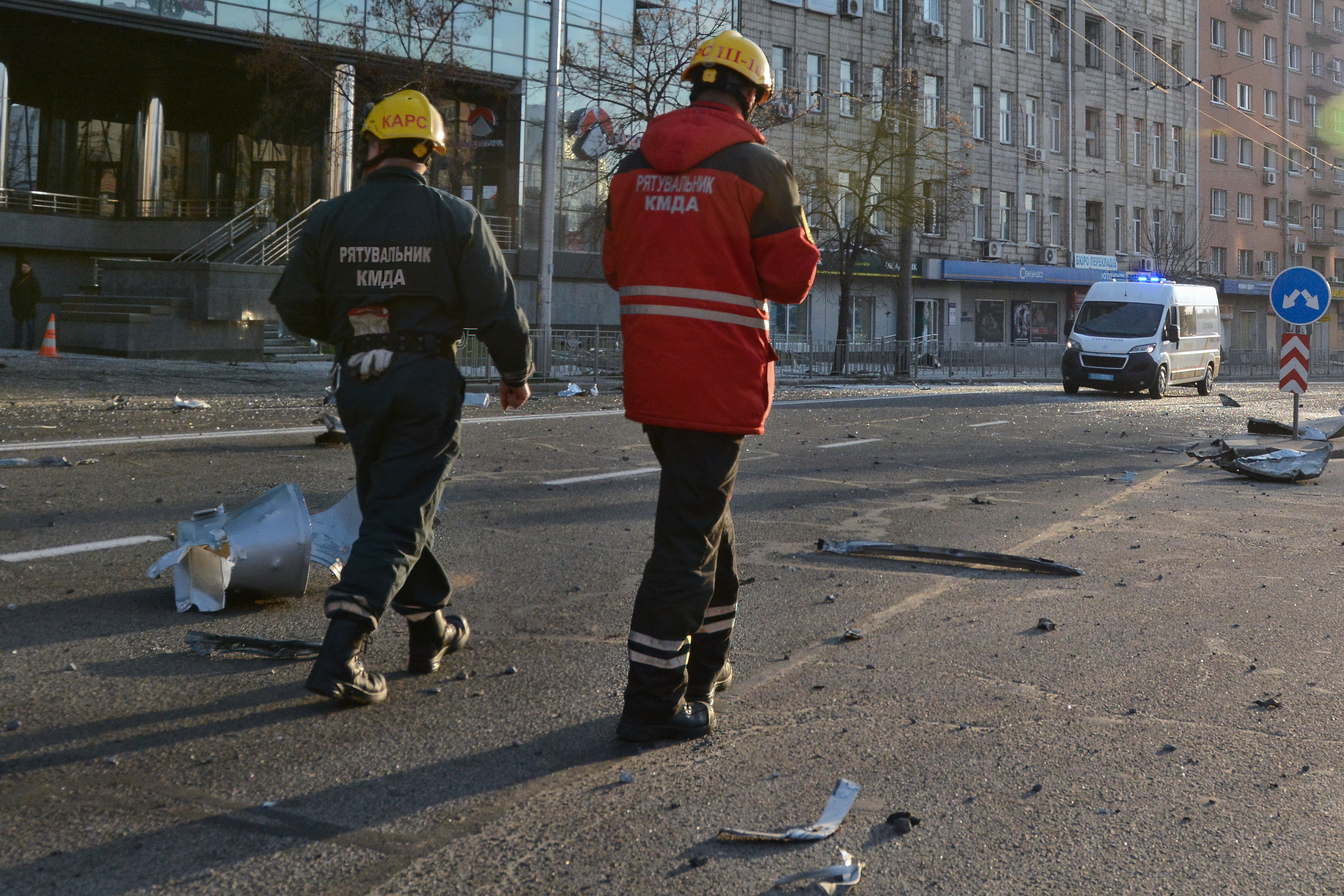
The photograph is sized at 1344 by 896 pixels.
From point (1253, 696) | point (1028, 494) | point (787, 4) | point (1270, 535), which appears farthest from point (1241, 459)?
point (787, 4)

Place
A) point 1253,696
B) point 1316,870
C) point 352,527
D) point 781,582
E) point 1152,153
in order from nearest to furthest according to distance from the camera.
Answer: point 1316,870 < point 1253,696 < point 352,527 < point 781,582 < point 1152,153

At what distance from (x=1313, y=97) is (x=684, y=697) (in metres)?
73.2

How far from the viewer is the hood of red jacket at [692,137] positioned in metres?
3.72

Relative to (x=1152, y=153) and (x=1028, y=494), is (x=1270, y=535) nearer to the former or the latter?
(x=1028, y=494)

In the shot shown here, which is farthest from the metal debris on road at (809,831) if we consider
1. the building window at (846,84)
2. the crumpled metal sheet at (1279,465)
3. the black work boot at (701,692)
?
the building window at (846,84)

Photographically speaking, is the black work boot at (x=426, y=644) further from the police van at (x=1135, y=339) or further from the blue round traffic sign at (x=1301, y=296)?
the police van at (x=1135, y=339)

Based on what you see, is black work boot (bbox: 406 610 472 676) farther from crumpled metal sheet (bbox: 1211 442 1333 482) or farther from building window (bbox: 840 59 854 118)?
building window (bbox: 840 59 854 118)

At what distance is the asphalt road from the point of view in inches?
115

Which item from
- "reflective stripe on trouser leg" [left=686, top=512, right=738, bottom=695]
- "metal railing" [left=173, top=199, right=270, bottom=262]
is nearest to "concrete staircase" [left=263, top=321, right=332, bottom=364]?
"metal railing" [left=173, top=199, right=270, bottom=262]

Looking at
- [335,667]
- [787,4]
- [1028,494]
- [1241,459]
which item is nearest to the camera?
[335,667]

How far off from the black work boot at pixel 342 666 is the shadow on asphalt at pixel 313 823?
0.73 feet

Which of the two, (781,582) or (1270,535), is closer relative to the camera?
(781,582)

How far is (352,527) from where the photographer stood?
5414 millimetres

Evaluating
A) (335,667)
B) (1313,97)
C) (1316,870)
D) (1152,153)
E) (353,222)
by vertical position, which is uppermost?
(1313,97)
